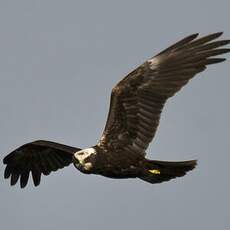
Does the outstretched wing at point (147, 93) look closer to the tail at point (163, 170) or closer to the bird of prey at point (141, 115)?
the bird of prey at point (141, 115)

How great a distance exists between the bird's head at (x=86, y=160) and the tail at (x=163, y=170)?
901mm

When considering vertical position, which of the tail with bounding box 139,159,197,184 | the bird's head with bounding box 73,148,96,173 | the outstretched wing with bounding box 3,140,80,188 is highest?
the outstretched wing with bounding box 3,140,80,188

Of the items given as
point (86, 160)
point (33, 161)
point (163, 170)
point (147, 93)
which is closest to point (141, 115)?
point (147, 93)

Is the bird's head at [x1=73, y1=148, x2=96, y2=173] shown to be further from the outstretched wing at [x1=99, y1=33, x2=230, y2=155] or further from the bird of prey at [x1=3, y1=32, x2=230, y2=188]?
→ the outstretched wing at [x1=99, y1=33, x2=230, y2=155]

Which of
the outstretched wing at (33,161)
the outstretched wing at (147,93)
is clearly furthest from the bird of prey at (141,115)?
the outstretched wing at (33,161)

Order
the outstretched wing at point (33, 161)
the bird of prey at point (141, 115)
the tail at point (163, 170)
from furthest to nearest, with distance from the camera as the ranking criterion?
the outstretched wing at point (33, 161), the bird of prey at point (141, 115), the tail at point (163, 170)

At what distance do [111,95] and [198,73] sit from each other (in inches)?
60.7

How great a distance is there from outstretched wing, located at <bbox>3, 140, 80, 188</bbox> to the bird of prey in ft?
8.56

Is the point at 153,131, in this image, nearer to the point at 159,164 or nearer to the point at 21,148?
the point at 159,164

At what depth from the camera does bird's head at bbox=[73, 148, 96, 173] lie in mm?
16812

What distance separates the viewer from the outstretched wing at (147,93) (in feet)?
54.8

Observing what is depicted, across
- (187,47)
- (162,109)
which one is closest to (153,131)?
(162,109)

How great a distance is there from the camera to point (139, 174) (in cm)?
1683

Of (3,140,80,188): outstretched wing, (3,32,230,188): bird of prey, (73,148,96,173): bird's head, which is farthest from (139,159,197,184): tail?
(3,140,80,188): outstretched wing
